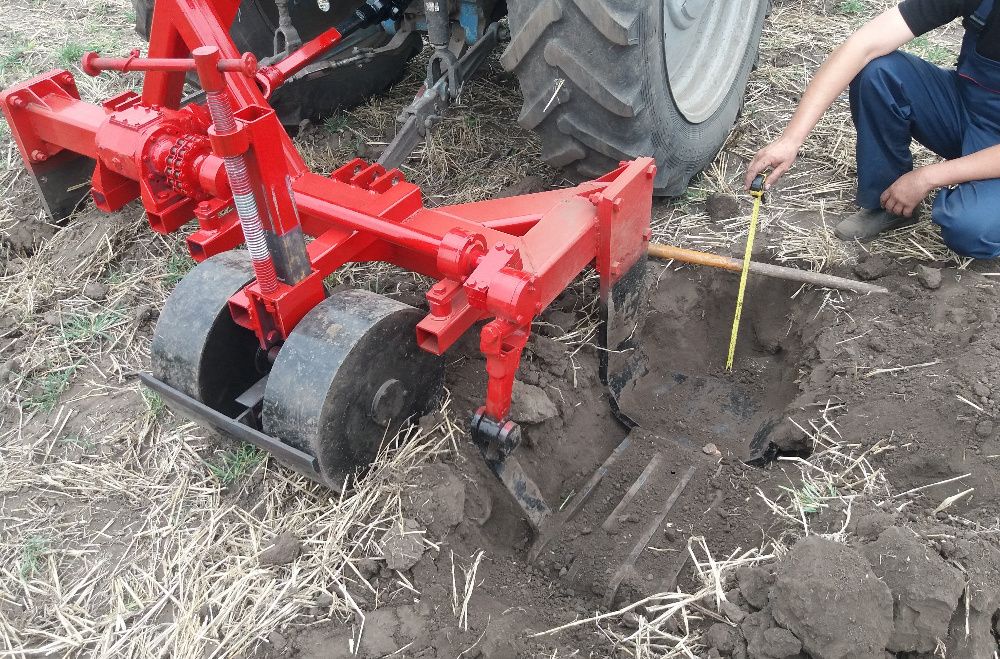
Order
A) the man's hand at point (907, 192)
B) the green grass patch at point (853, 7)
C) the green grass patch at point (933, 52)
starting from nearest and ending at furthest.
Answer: the man's hand at point (907, 192) < the green grass patch at point (933, 52) < the green grass patch at point (853, 7)

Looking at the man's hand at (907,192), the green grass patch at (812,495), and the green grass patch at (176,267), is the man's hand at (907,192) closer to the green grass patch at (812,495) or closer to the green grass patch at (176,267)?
the green grass patch at (812,495)

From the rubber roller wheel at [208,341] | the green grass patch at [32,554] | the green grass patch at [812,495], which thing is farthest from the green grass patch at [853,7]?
the green grass patch at [32,554]

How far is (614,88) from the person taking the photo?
276 centimetres

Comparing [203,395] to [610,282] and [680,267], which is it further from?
[680,267]

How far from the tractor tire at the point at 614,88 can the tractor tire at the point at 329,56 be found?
115cm

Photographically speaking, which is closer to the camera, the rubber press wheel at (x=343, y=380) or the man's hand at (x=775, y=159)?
the rubber press wheel at (x=343, y=380)

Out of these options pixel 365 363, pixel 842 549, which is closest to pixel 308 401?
pixel 365 363

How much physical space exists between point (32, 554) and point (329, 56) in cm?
252

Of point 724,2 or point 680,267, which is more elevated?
point 724,2

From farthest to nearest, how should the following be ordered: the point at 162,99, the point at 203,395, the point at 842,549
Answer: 1. the point at 162,99
2. the point at 203,395
3. the point at 842,549

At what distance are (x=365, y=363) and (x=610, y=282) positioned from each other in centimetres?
91

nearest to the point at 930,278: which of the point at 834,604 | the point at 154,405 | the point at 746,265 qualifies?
the point at 746,265

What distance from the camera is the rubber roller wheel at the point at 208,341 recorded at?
7.55 feet

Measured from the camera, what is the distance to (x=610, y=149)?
3.01 meters
